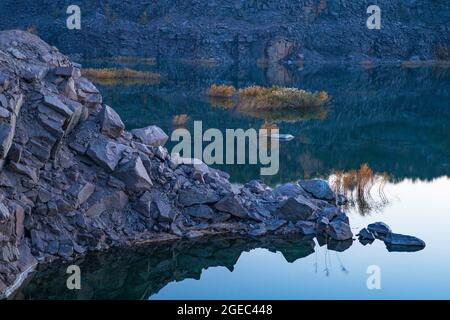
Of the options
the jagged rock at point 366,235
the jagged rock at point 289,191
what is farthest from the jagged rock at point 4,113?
the jagged rock at point 366,235

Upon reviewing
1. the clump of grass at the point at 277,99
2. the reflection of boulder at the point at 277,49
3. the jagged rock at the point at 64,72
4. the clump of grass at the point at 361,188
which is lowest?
the reflection of boulder at the point at 277,49

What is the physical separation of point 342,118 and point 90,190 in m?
21.7

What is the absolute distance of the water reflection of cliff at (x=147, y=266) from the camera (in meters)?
11.8

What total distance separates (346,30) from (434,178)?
54333mm

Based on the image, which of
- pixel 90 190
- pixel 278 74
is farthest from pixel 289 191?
pixel 278 74

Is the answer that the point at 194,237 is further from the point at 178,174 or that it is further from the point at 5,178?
the point at 5,178

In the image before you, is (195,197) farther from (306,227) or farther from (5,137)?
(5,137)

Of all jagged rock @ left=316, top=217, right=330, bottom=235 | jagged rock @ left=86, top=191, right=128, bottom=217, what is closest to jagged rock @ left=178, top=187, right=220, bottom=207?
jagged rock @ left=86, top=191, right=128, bottom=217

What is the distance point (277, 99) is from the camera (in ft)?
110

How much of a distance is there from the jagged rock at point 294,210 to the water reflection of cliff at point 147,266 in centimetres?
54

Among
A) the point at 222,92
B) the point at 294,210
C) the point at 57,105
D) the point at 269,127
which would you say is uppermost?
the point at 57,105

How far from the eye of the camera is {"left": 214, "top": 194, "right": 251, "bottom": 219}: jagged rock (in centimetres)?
1441

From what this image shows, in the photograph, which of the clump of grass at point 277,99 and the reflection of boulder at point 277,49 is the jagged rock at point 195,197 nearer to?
the clump of grass at point 277,99
